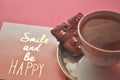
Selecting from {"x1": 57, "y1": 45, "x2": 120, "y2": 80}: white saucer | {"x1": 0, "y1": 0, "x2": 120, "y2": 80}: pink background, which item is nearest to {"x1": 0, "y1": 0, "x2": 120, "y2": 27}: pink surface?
{"x1": 0, "y1": 0, "x2": 120, "y2": 80}: pink background

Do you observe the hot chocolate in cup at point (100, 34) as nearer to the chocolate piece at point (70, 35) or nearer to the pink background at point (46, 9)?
the chocolate piece at point (70, 35)

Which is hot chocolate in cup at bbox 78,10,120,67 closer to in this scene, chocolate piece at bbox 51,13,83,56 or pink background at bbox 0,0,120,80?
chocolate piece at bbox 51,13,83,56

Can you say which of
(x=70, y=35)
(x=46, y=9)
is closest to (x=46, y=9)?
(x=46, y=9)

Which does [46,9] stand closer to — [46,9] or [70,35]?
[46,9]

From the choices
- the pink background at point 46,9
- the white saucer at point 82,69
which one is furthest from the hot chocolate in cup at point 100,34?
the pink background at point 46,9

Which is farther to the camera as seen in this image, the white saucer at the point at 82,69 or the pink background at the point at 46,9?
the pink background at the point at 46,9

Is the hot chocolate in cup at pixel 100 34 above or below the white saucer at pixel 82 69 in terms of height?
above
